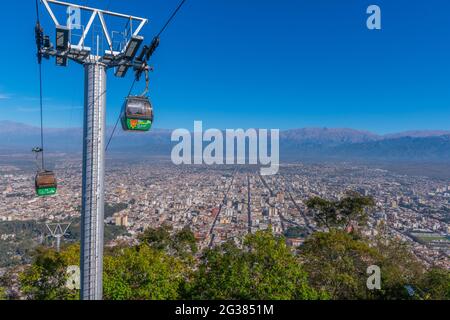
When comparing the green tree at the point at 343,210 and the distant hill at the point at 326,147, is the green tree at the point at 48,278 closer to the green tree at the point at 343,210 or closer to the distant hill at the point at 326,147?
the green tree at the point at 343,210

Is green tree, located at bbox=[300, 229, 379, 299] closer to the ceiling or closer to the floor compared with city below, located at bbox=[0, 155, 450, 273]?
closer to the ceiling

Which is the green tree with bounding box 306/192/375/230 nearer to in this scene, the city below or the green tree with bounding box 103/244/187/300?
the city below

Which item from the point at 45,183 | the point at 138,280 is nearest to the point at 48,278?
the point at 138,280

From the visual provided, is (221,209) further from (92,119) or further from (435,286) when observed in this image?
(92,119)

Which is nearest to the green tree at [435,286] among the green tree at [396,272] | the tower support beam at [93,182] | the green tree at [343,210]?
the green tree at [396,272]

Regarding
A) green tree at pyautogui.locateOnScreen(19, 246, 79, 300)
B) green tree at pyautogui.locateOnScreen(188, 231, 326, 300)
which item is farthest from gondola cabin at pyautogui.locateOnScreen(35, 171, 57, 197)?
green tree at pyautogui.locateOnScreen(188, 231, 326, 300)
